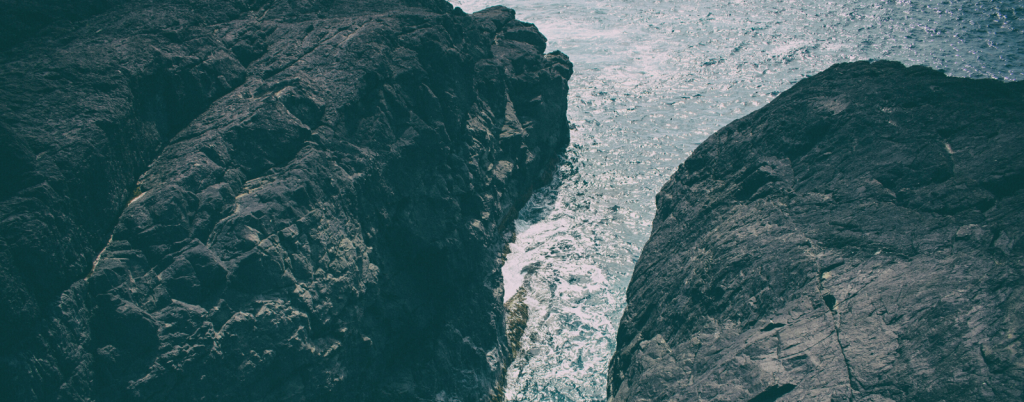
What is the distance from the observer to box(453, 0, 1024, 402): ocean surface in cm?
2256

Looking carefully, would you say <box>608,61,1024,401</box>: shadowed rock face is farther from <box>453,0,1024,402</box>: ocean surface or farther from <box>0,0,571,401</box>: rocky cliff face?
<box>0,0,571,401</box>: rocky cliff face

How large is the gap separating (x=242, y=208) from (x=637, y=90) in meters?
30.0

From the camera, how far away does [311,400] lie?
1546cm

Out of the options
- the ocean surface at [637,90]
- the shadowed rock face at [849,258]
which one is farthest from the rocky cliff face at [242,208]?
the shadowed rock face at [849,258]

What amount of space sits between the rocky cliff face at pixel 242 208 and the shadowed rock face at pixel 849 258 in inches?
285

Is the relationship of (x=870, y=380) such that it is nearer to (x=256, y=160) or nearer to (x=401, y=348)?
(x=401, y=348)

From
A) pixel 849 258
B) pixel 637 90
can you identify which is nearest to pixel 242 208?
pixel 849 258

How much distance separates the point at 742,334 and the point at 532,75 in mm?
19760

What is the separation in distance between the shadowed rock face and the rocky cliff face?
7.23 metres

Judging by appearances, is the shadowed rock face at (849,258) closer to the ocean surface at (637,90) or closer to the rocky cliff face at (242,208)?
the ocean surface at (637,90)

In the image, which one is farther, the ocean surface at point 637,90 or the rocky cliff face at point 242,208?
the ocean surface at point 637,90

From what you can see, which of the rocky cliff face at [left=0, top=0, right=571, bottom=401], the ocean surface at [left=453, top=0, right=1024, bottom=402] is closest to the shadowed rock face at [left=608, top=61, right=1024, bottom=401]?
the ocean surface at [left=453, top=0, right=1024, bottom=402]

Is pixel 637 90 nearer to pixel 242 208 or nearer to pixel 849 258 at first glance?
pixel 849 258

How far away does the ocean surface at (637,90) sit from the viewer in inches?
888
